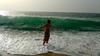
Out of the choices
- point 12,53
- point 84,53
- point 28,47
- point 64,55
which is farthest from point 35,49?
point 84,53

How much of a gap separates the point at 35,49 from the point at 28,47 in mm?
704

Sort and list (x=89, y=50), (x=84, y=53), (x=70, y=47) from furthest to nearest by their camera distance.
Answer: (x=70, y=47), (x=89, y=50), (x=84, y=53)

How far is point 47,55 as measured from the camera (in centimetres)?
853

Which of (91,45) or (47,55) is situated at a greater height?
(47,55)

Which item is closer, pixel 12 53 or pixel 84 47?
pixel 12 53

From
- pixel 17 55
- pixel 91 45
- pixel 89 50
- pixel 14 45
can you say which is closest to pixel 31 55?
pixel 17 55

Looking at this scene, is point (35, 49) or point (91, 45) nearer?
point (35, 49)

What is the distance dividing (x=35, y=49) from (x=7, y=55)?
186 cm

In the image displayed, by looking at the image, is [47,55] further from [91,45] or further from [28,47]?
[91,45]

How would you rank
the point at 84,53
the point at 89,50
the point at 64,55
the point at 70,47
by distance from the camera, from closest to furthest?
the point at 64,55
the point at 84,53
the point at 89,50
the point at 70,47

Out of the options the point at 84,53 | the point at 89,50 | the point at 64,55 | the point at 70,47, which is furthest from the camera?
the point at 70,47

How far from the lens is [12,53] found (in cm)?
901

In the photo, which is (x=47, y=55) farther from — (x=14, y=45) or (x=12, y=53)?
(x=14, y=45)

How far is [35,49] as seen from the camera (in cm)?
986
